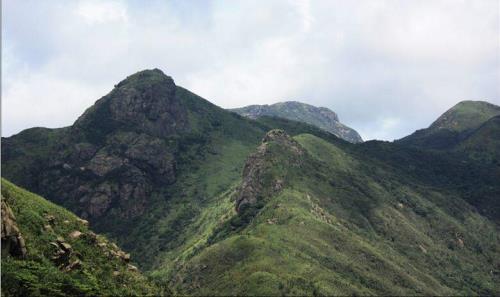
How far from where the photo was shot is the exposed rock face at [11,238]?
80062mm

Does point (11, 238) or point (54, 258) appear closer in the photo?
point (11, 238)

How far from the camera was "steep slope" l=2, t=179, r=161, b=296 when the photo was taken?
254 feet

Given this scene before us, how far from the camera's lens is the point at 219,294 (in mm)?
199875

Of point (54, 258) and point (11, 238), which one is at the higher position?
point (11, 238)

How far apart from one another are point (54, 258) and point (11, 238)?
32.8ft

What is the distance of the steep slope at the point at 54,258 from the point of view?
77.5 metres

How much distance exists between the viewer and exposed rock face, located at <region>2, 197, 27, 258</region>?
80.1m

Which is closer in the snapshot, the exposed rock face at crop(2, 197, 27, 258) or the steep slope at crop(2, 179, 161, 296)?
the steep slope at crop(2, 179, 161, 296)

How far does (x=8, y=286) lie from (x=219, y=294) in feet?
438

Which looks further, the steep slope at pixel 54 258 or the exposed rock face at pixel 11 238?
the exposed rock face at pixel 11 238

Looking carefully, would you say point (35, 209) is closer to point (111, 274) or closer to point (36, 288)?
point (111, 274)

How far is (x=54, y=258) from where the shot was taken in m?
90.2

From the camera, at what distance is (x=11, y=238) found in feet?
269

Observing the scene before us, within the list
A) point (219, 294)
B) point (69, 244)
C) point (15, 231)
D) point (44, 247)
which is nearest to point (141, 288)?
point (69, 244)
